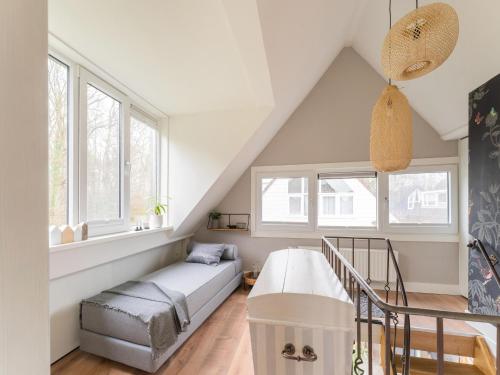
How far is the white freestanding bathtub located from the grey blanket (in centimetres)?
120

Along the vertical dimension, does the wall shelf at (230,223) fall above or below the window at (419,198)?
below

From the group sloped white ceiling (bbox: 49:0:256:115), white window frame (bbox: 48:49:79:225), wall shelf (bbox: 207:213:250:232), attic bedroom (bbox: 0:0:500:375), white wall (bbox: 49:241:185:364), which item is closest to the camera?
attic bedroom (bbox: 0:0:500:375)

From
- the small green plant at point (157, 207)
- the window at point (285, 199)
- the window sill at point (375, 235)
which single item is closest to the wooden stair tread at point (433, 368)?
the window sill at point (375, 235)

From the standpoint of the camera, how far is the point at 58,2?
4.75 feet

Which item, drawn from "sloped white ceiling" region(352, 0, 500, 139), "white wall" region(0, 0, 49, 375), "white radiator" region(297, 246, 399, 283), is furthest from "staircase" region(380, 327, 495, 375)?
"white wall" region(0, 0, 49, 375)

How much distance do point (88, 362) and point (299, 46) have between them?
124 inches

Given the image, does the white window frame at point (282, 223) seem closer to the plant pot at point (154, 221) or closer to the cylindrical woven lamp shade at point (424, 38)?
the plant pot at point (154, 221)

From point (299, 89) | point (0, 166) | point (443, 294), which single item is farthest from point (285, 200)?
point (0, 166)

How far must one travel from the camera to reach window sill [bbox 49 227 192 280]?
1.68 meters

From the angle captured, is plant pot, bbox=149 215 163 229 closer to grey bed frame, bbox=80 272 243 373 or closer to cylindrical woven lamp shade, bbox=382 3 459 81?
grey bed frame, bbox=80 272 243 373

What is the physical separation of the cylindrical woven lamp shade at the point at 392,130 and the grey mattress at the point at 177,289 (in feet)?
6.52

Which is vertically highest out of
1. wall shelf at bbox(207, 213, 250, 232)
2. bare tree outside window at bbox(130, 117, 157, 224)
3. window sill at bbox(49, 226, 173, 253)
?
bare tree outside window at bbox(130, 117, 157, 224)

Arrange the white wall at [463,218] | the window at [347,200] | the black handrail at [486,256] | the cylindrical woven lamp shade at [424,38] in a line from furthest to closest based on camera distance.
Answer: the window at [347,200]
the white wall at [463,218]
the black handrail at [486,256]
the cylindrical woven lamp shade at [424,38]

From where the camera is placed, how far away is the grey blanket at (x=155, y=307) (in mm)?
1676
